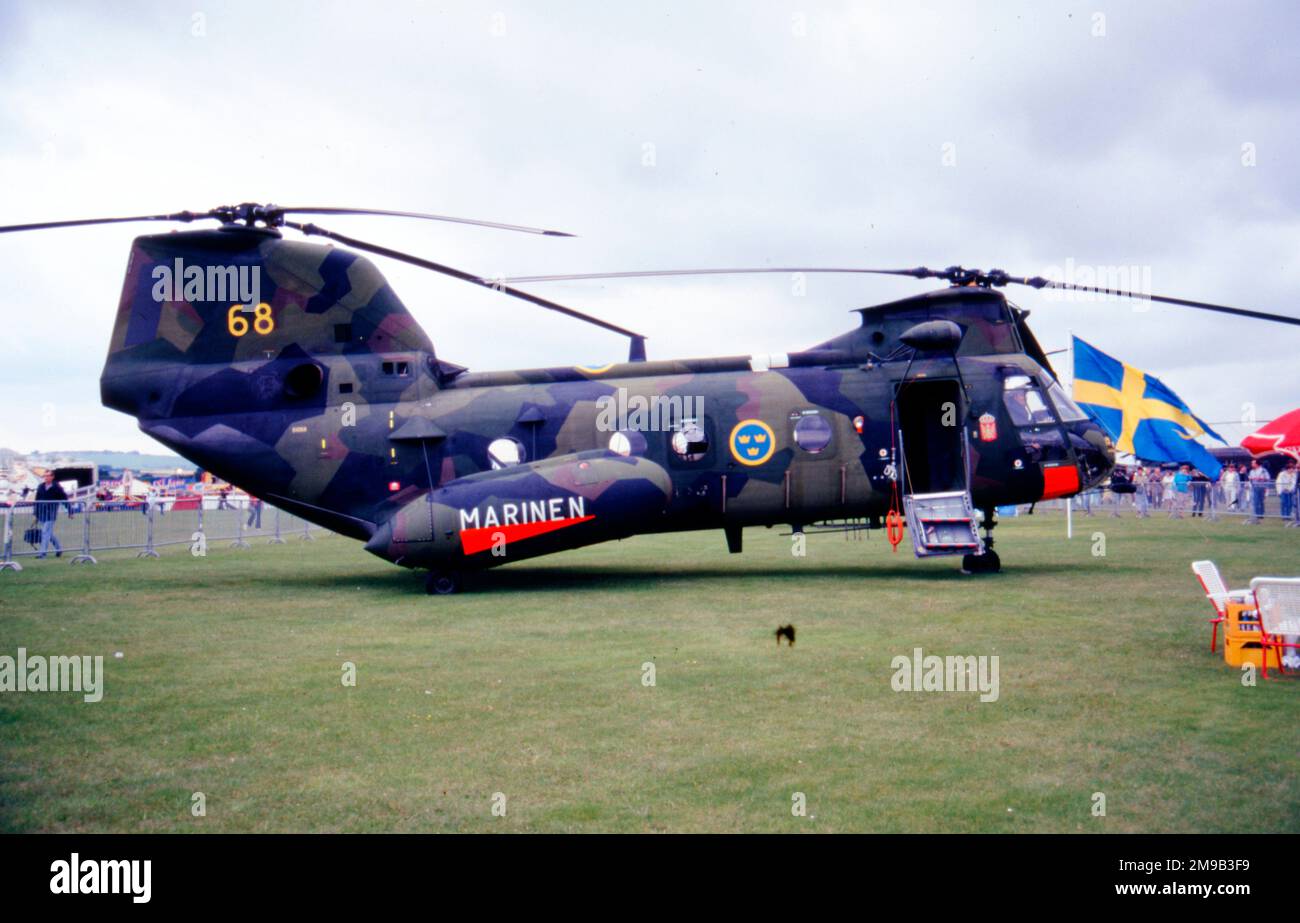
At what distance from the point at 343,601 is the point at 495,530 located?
9.53 feet

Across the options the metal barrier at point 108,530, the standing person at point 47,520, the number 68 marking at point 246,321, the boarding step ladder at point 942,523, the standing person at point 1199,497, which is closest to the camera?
the boarding step ladder at point 942,523

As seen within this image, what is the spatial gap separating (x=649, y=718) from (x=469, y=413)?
12.0m

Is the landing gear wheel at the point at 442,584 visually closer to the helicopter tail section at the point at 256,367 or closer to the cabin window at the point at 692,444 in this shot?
the helicopter tail section at the point at 256,367

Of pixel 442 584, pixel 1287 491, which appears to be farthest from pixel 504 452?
pixel 1287 491

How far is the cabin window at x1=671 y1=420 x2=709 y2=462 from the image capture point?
61.5ft

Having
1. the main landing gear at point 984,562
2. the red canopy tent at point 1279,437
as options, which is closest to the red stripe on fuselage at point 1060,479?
the main landing gear at point 984,562

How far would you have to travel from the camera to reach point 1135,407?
79.7 feet

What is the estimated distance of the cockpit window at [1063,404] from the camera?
1872 cm

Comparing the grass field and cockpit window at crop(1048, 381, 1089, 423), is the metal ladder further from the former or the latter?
cockpit window at crop(1048, 381, 1089, 423)

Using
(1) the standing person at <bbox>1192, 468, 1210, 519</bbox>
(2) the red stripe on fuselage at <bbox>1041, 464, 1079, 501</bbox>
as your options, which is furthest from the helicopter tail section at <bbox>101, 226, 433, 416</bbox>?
(1) the standing person at <bbox>1192, 468, 1210, 519</bbox>

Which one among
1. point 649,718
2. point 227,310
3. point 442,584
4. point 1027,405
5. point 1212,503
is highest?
point 227,310

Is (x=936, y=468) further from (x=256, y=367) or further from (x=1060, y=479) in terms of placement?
(x=256, y=367)

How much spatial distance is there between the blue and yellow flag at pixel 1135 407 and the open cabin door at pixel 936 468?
730 cm
